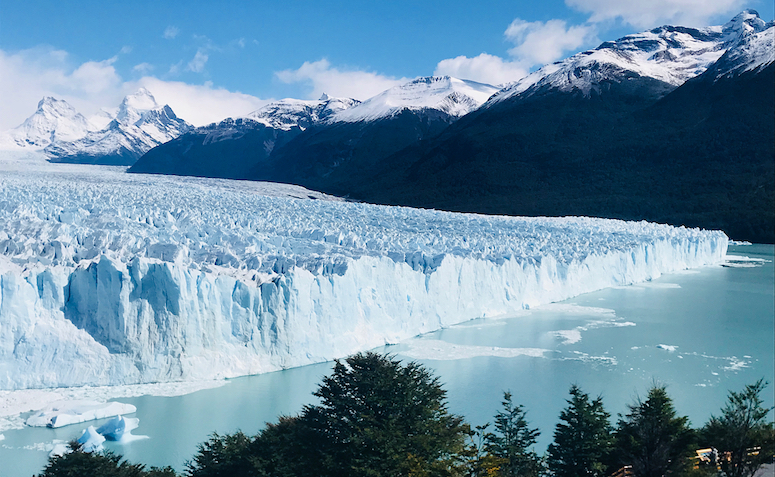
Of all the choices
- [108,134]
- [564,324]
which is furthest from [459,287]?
[108,134]

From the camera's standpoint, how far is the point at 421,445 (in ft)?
17.2

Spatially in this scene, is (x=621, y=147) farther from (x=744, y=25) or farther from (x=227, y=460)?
(x=227, y=460)

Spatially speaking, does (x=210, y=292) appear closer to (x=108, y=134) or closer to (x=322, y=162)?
(x=322, y=162)

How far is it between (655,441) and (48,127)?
16118cm

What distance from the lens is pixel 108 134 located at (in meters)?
129

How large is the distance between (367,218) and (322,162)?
56.3m

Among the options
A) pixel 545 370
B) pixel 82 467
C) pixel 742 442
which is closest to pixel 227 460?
pixel 82 467

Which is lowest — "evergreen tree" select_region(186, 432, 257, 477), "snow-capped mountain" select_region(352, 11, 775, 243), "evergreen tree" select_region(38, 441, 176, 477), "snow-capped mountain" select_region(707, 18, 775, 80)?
"evergreen tree" select_region(186, 432, 257, 477)

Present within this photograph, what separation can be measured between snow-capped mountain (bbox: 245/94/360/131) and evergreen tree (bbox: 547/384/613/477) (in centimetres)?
9331

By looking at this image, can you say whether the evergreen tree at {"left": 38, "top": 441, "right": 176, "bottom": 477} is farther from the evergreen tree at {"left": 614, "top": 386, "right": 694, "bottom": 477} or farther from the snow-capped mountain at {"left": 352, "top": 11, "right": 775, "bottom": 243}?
the snow-capped mountain at {"left": 352, "top": 11, "right": 775, "bottom": 243}

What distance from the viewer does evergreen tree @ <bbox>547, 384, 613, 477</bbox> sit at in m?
6.29

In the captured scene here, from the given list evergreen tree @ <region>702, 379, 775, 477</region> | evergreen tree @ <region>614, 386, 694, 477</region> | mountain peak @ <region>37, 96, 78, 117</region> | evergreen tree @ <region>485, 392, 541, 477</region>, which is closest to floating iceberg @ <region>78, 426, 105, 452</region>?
evergreen tree @ <region>485, 392, 541, 477</region>

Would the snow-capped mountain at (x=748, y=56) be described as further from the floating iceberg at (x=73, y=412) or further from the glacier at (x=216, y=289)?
the floating iceberg at (x=73, y=412)

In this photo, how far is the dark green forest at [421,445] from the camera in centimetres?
522
